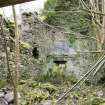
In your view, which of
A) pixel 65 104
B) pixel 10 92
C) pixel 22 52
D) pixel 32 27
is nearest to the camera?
pixel 65 104

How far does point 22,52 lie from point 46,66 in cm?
75

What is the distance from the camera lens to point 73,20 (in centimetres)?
858

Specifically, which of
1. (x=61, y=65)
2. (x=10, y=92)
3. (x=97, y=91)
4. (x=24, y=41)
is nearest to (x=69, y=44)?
(x=61, y=65)

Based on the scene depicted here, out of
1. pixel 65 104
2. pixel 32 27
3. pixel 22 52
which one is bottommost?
pixel 65 104

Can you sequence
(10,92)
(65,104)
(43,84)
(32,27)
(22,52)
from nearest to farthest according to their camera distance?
1. (65,104)
2. (10,92)
3. (43,84)
4. (22,52)
5. (32,27)

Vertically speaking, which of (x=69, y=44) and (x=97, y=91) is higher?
(x=69, y=44)

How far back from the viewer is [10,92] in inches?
274

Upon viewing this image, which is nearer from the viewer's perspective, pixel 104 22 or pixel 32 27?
pixel 104 22

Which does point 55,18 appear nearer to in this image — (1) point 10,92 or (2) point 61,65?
(2) point 61,65

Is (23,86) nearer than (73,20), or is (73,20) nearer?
(23,86)

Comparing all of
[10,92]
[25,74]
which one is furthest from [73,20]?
[10,92]

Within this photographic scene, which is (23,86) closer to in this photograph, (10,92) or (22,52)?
(10,92)

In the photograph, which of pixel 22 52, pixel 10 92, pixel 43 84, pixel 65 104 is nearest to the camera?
pixel 65 104

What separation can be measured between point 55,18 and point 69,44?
2.83ft
